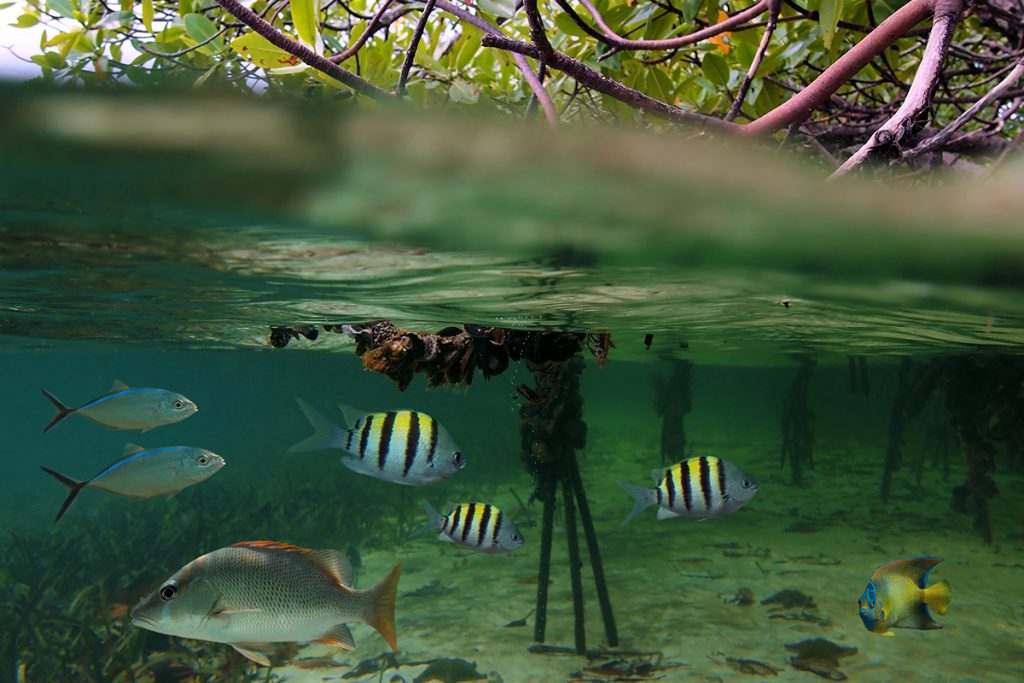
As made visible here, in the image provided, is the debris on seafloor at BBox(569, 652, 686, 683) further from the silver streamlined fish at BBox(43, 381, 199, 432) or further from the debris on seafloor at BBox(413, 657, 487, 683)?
the silver streamlined fish at BBox(43, 381, 199, 432)

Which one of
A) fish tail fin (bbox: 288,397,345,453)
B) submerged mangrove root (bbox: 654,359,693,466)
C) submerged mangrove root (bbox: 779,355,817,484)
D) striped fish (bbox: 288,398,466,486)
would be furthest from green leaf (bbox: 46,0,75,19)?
submerged mangrove root (bbox: 779,355,817,484)

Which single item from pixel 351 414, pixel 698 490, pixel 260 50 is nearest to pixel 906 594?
pixel 698 490

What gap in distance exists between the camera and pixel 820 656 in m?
10.9

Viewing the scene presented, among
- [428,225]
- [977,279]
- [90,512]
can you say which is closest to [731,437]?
[90,512]

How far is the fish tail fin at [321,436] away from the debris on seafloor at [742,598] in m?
9.84

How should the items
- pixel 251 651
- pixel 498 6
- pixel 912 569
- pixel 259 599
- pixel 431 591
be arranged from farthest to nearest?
pixel 431 591
pixel 912 569
pixel 251 651
pixel 259 599
pixel 498 6

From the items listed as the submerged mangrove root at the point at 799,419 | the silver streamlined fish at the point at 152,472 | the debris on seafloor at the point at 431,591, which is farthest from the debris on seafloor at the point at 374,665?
the submerged mangrove root at the point at 799,419

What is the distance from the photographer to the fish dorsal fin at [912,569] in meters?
7.13

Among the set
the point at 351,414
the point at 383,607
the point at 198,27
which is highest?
the point at 198,27

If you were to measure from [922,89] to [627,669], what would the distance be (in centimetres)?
985

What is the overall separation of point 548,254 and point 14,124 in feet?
13.8

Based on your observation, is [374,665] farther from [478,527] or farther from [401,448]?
[401,448]

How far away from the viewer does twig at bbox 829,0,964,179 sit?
9.99 feet

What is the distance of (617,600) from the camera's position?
1404 centimetres
